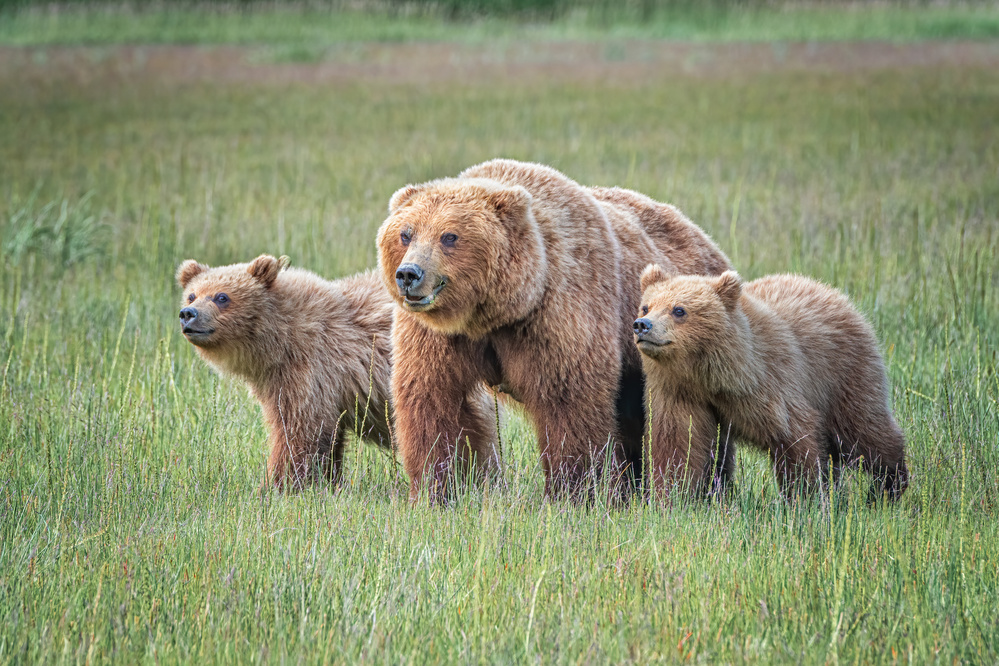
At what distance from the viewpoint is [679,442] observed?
5184 mm

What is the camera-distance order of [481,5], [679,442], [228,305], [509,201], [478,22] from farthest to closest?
[481,5]
[478,22]
[228,305]
[679,442]
[509,201]

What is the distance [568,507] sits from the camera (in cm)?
494

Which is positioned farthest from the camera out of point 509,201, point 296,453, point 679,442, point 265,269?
point 265,269

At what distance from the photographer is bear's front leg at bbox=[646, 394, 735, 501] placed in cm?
513

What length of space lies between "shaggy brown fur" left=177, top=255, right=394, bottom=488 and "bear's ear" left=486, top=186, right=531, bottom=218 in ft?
4.08

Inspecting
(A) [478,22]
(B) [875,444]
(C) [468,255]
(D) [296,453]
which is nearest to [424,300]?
(C) [468,255]

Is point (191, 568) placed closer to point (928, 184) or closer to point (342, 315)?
point (342, 315)

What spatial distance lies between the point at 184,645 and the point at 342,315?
2.96m

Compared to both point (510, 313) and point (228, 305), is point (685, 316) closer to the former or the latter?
point (510, 313)

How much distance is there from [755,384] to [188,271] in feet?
10.8

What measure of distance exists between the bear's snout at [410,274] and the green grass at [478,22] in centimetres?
2722

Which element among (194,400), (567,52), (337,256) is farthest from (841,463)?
(567,52)

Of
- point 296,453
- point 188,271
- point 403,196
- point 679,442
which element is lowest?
point 296,453

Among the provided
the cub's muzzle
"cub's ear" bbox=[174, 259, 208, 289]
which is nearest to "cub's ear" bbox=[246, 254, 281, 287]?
"cub's ear" bbox=[174, 259, 208, 289]
